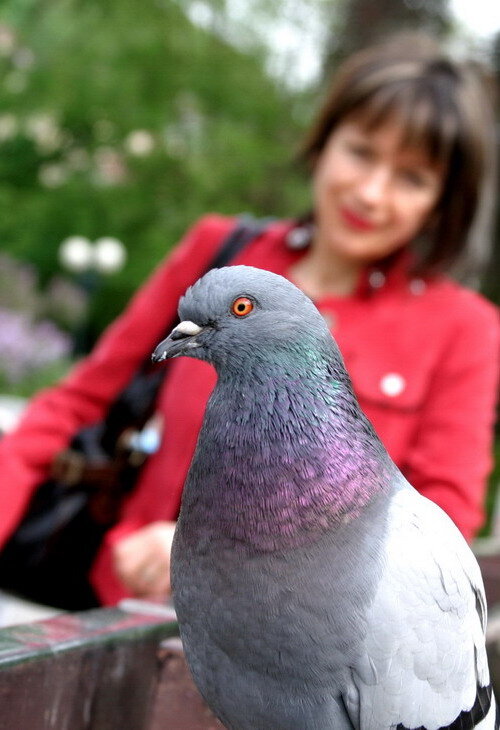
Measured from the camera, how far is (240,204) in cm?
1155

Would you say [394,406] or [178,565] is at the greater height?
[394,406]

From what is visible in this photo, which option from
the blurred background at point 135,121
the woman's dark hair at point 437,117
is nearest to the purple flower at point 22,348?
the blurred background at point 135,121

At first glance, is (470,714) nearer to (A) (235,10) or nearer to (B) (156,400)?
(B) (156,400)

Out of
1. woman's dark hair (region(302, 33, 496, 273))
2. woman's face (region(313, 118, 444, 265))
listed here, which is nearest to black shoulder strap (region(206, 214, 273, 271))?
woman's face (region(313, 118, 444, 265))

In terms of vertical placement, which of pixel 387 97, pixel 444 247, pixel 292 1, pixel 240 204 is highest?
pixel 292 1

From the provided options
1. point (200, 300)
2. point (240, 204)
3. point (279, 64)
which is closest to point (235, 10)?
point (279, 64)

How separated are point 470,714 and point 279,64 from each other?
11388mm

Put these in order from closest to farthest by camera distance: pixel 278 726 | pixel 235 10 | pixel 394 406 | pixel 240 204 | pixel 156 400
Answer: pixel 278 726 < pixel 394 406 < pixel 156 400 < pixel 235 10 < pixel 240 204

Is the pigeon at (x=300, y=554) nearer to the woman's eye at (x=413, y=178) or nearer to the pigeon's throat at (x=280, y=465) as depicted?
the pigeon's throat at (x=280, y=465)

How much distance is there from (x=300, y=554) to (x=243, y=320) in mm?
321

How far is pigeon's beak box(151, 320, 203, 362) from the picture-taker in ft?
4.05

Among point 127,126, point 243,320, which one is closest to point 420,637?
point 243,320

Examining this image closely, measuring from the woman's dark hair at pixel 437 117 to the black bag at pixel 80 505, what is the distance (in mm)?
468

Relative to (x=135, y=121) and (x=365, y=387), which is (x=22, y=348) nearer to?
(x=135, y=121)
